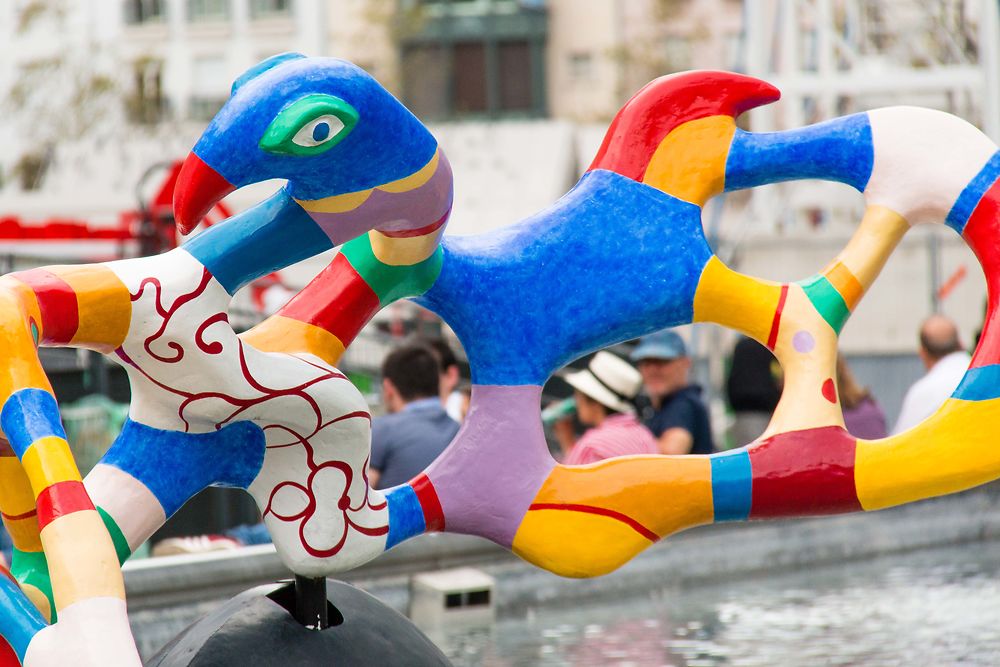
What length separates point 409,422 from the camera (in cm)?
505

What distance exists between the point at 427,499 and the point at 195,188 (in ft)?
2.89

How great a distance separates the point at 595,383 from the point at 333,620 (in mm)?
2193

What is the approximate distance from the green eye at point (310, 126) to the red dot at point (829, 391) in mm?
1161

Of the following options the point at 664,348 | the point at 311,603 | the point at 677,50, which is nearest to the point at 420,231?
the point at 311,603

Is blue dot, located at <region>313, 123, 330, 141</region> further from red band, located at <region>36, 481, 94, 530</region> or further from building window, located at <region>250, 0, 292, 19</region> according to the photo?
building window, located at <region>250, 0, 292, 19</region>

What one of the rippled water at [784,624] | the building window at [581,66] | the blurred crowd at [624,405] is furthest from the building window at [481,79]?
the rippled water at [784,624]

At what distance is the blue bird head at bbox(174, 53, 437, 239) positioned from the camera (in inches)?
105

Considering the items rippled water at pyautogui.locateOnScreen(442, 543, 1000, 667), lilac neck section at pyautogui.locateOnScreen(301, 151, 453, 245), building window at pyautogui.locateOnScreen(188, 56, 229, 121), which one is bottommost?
rippled water at pyautogui.locateOnScreen(442, 543, 1000, 667)

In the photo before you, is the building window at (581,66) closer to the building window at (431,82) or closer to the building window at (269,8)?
the building window at (431,82)

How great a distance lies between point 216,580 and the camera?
4562 mm

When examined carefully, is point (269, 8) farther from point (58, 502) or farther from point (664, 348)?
point (58, 502)

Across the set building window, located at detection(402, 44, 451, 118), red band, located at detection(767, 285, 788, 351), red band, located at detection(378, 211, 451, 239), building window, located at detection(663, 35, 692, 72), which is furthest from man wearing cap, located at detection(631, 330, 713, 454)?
building window, located at detection(402, 44, 451, 118)

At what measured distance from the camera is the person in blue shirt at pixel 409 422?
498cm

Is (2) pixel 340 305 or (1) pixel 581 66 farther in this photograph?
(1) pixel 581 66
